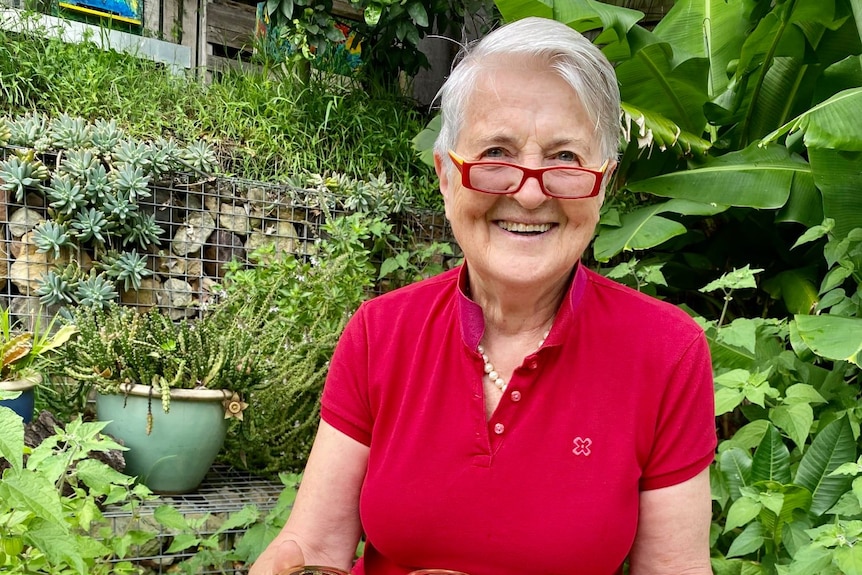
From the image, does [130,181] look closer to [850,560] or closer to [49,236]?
[49,236]

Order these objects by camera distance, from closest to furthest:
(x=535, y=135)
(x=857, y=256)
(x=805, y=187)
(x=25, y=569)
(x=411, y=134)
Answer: (x=535, y=135), (x=25, y=569), (x=857, y=256), (x=805, y=187), (x=411, y=134)

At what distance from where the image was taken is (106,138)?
107 inches

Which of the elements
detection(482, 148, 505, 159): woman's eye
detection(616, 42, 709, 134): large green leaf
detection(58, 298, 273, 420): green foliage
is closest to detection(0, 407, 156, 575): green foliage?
detection(58, 298, 273, 420): green foliage

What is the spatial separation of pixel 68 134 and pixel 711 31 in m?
2.67

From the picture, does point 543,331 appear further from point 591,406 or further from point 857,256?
point 857,256

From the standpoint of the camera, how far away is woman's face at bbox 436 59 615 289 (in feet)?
3.53

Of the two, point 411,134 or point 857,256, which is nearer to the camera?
point 857,256

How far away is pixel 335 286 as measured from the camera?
2.66m

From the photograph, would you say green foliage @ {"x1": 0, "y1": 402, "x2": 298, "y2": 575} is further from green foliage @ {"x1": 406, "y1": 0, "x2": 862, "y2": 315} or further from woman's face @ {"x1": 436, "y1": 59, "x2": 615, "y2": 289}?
green foliage @ {"x1": 406, "y1": 0, "x2": 862, "y2": 315}

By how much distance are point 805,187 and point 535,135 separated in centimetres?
200

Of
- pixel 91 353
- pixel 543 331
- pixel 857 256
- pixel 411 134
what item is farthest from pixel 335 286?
pixel 857 256

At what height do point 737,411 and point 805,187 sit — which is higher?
point 805,187

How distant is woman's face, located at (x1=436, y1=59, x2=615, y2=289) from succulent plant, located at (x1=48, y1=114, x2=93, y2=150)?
6.69ft

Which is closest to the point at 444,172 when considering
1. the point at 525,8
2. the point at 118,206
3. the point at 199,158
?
the point at 525,8
